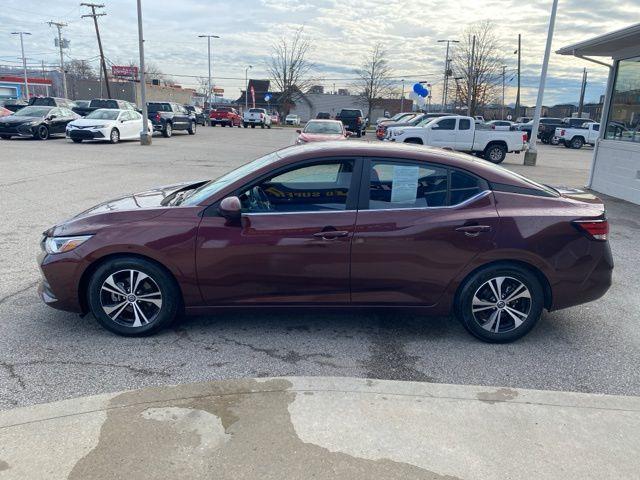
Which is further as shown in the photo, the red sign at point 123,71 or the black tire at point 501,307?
the red sign at point 123,71

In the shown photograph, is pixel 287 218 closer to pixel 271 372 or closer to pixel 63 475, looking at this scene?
pixel 271 372

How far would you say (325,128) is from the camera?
16.4m

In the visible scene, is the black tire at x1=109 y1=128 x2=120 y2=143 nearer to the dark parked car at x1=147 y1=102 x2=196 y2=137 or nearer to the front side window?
the dark parked car at x1=147 y1=102 x2=196 y2=137

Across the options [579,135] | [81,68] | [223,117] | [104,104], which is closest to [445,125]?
[579,135]

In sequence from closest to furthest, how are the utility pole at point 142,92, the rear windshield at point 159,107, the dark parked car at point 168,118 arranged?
the utility pole at point 142,92, the dark parked car at point 168,118, the rear windshield at point 159,107

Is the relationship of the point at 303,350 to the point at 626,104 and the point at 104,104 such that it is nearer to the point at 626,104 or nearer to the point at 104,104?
the point at 626,104

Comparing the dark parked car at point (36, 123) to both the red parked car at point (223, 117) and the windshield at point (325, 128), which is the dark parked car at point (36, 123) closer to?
the windshield at point (325, 128)

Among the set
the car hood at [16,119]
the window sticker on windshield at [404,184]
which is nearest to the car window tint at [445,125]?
the window sticker on windshield at [404,184]

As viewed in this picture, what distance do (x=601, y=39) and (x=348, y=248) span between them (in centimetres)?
968

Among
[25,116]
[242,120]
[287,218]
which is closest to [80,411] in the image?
[287,218]

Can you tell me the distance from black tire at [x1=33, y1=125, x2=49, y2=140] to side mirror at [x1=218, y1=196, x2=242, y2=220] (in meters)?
22.1

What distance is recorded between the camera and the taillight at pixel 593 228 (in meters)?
3.89

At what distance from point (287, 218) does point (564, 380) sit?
7.58 feet

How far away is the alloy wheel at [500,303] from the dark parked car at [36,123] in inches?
906
